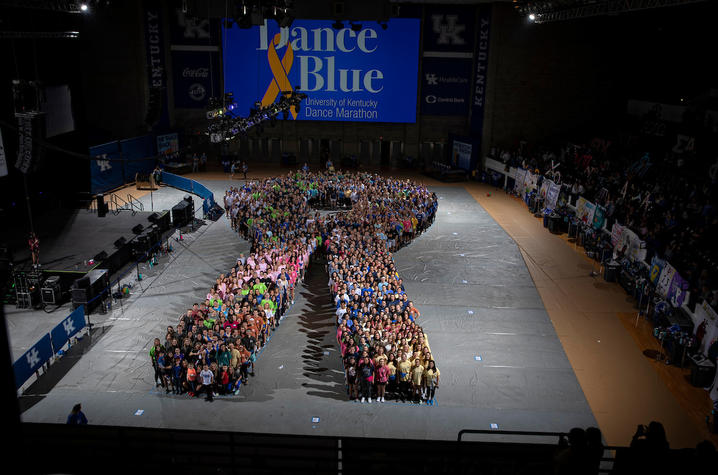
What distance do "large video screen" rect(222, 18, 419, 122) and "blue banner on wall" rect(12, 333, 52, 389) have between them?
28675mm

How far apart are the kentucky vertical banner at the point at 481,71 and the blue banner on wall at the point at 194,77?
1942cm

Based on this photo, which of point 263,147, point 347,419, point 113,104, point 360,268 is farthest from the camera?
point 263,147

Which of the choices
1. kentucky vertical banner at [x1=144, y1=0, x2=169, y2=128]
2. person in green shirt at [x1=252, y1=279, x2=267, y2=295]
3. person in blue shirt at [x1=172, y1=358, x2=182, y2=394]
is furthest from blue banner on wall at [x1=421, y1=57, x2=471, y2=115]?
person in blue shirt at [x1=172, y1=358, x2=182, y2=394]

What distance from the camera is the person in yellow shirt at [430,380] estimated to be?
12.4m

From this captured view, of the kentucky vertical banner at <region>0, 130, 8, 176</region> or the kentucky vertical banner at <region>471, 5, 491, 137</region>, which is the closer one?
the kentucky vertical banner at <region>0, 130, 8, 176</region>

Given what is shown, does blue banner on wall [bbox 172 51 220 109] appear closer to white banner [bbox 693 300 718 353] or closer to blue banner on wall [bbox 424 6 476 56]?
blue banner on wall [bbox 424 6 476 56]

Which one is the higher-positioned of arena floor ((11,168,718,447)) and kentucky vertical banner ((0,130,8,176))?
kentucky vertical banner ((0,130,8,176))

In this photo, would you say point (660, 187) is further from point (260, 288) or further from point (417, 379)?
point (260, 288)

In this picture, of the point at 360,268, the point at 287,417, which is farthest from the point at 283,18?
the point at 287,417

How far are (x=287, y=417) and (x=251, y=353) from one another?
2734 mm

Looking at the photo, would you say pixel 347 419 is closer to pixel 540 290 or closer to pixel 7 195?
pixel 540 290

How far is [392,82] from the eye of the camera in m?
40.3

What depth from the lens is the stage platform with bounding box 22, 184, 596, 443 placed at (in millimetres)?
11945

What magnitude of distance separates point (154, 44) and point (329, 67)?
12.9m
